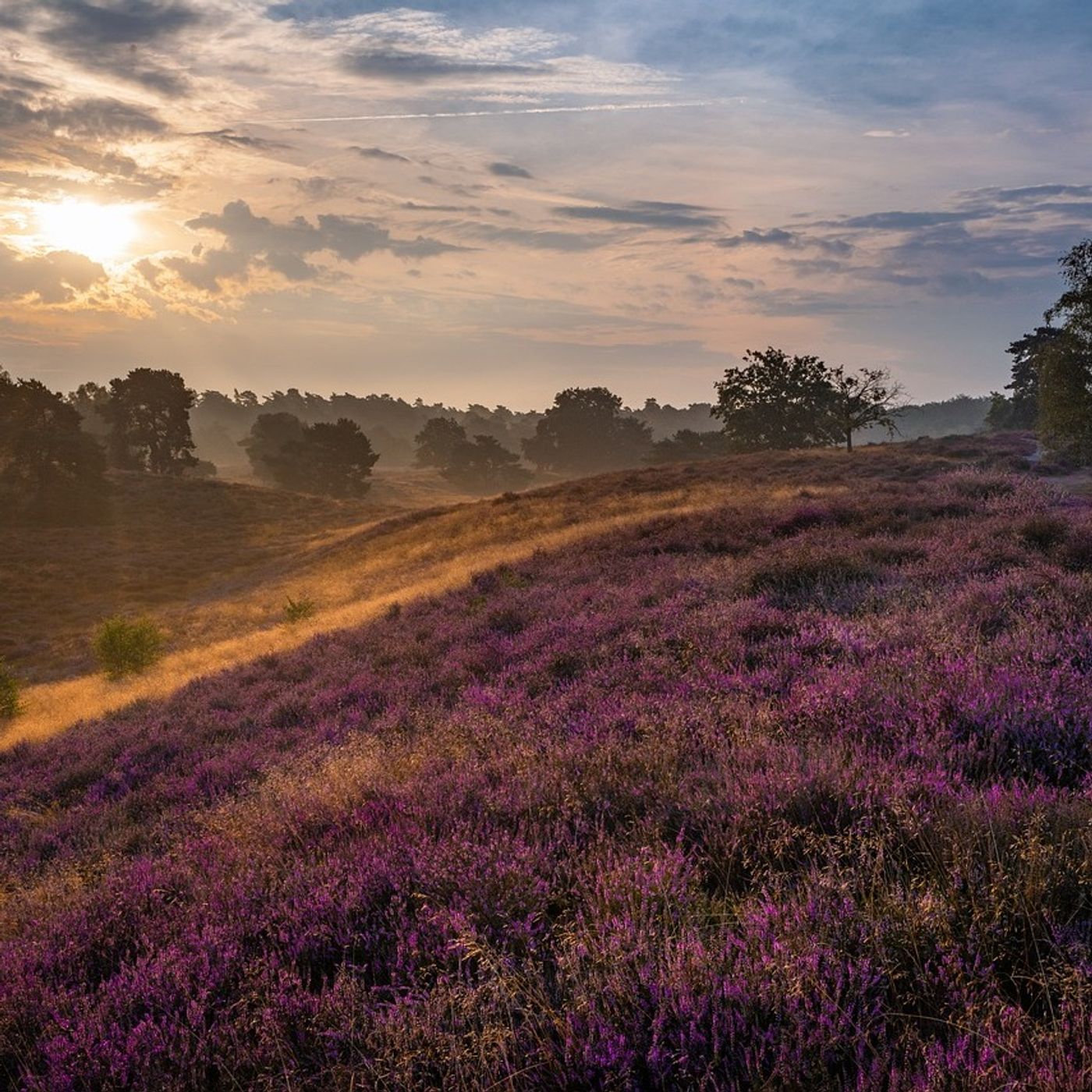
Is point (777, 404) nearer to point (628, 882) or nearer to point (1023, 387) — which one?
point (1023, 387)

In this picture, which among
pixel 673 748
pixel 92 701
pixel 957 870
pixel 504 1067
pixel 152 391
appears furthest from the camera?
pixel 152 391

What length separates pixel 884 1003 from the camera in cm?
211

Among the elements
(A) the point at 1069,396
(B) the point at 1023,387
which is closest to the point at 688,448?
(B) the point at 1023,387

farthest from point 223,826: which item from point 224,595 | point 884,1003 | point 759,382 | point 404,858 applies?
point 759,382

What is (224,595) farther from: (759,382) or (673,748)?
(759,382)

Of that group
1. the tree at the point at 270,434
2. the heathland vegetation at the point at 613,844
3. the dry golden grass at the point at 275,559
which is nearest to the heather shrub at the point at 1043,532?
the heathland vegetation at the point at 613,844

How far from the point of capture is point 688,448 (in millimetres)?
104750

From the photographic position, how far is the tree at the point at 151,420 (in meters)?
79.6

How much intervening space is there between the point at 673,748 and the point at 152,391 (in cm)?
9109

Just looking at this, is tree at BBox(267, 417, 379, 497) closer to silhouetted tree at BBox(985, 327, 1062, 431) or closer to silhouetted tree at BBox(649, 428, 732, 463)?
silhouetted tree at BBox(649, 428, 732, 463)

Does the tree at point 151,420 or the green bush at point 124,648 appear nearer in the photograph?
the green bush at point 124,648

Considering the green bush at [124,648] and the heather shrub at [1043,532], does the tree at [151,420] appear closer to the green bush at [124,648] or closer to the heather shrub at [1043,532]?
the green bush at [124,648]

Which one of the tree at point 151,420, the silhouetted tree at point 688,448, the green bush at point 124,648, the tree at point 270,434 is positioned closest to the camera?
the green bush at point 124,648

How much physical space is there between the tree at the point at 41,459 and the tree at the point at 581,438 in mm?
82075
